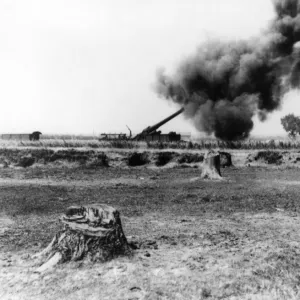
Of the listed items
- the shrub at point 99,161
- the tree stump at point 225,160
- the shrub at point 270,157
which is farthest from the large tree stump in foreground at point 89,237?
the shrub at point 270,157

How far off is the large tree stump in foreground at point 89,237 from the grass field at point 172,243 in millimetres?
161

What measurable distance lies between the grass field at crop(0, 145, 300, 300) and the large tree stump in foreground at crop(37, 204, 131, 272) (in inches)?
6.4

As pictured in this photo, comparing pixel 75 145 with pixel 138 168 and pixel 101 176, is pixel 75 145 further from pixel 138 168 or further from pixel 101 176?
pixel 101 176

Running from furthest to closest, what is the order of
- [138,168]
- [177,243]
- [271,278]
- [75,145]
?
[75,145] < [138,168] < [177,243] < [271,278]

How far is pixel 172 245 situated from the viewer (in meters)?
5.70

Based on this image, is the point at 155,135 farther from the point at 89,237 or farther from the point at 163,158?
the point at 89,237

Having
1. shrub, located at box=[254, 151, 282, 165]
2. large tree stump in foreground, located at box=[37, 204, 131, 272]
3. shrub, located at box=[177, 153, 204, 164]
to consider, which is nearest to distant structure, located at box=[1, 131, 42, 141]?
shrub, located at box=[177, 153, 204, 164]

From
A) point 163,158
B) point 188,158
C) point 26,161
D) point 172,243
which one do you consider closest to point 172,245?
point 172,243

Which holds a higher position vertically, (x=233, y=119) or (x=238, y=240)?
(x=233, y=119)

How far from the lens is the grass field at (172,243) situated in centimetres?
417

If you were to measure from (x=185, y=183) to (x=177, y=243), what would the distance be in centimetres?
795

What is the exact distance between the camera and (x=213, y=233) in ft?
21.2

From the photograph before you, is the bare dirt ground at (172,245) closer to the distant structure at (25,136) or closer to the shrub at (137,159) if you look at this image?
the shrub at (137,159)

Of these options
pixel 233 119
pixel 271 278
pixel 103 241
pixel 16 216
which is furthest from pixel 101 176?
pixel 233 119
